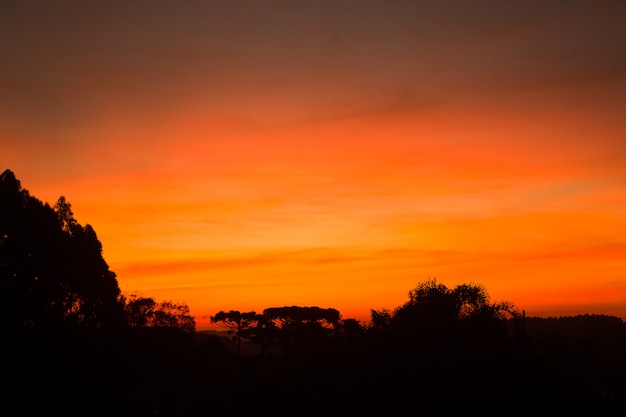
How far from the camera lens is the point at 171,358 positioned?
64.3 meters

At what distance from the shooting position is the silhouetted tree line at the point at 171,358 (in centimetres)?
4066

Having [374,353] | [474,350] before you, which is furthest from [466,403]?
[374,353]

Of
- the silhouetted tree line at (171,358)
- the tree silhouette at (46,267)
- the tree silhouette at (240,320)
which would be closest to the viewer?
the silhouetted tree line at (171,358)

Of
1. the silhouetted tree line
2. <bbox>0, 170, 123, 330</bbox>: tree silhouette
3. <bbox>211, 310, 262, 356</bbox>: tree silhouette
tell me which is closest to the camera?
the silhouetted tree line

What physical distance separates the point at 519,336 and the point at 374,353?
43.3 feet

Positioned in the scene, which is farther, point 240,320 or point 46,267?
point 240,320

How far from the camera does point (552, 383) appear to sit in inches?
1630

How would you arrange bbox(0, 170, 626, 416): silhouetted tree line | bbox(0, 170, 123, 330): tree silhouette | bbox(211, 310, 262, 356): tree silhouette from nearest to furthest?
bbox(0, 170, 626, 416): silhouetted tree line → bbox(0, 170, 123, 330): tree silhouette → bbox(211, 310, 262, 356): tree silhouette

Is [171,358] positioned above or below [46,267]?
below

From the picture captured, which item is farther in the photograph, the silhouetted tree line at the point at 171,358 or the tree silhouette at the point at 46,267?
the tree silhouette at the point at 46,267

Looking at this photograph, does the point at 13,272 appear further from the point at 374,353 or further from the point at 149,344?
the point at 374,353

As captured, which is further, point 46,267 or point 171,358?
point 171,358

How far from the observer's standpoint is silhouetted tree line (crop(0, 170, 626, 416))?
133 feet

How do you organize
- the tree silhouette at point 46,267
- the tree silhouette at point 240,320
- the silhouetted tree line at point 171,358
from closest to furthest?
the silhouetted tree line at point 171,358 → the tree silhouette at point 46,267 → the tree silhouette at point 240,320
